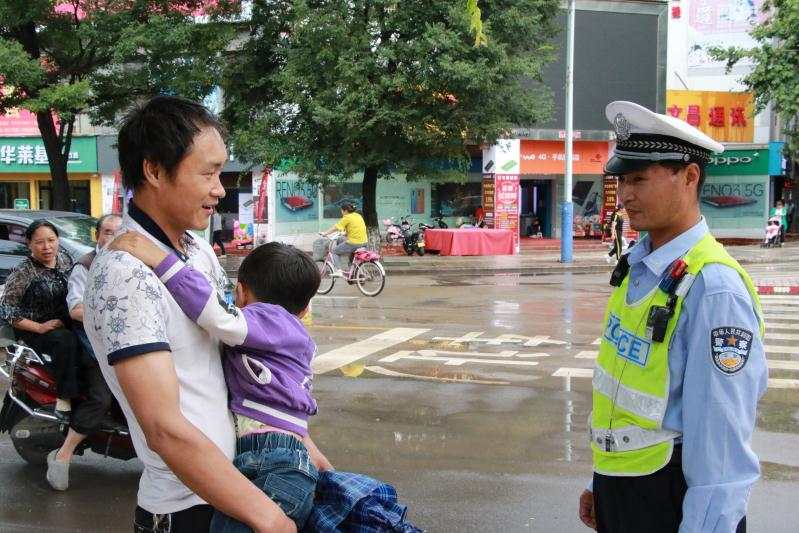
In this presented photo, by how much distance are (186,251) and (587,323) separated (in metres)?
10.3

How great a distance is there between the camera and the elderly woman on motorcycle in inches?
203

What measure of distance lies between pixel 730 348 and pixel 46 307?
4.65 metres

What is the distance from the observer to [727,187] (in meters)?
33.0

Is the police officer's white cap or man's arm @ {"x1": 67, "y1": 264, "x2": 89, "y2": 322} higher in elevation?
the police officer's white cap

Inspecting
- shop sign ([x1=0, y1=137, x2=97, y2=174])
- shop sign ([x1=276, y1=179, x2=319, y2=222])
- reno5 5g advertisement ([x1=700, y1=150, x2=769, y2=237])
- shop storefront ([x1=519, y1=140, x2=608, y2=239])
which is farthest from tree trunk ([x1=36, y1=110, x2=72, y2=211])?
reno5 5g advertisement ([x1=700, y1=150, x2=769, y2=237])

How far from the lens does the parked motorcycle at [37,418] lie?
17.1ft

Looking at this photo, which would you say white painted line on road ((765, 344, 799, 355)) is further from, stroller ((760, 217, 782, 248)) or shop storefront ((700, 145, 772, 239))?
shop storefront ((700, 145, 772, 239))

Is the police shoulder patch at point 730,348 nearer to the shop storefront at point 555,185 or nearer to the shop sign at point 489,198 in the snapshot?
the shop sign at point 489,198

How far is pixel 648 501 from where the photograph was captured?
7.24 feet

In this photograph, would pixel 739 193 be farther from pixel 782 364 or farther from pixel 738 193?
pixel 782 364

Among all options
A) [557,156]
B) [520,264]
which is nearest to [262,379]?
[520,264]

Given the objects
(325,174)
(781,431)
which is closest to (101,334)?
(781,431)

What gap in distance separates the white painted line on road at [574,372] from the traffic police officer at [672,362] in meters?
5.93

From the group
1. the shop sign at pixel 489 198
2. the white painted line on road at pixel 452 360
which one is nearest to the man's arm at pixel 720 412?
the white painted line on road at pixel 452 360
